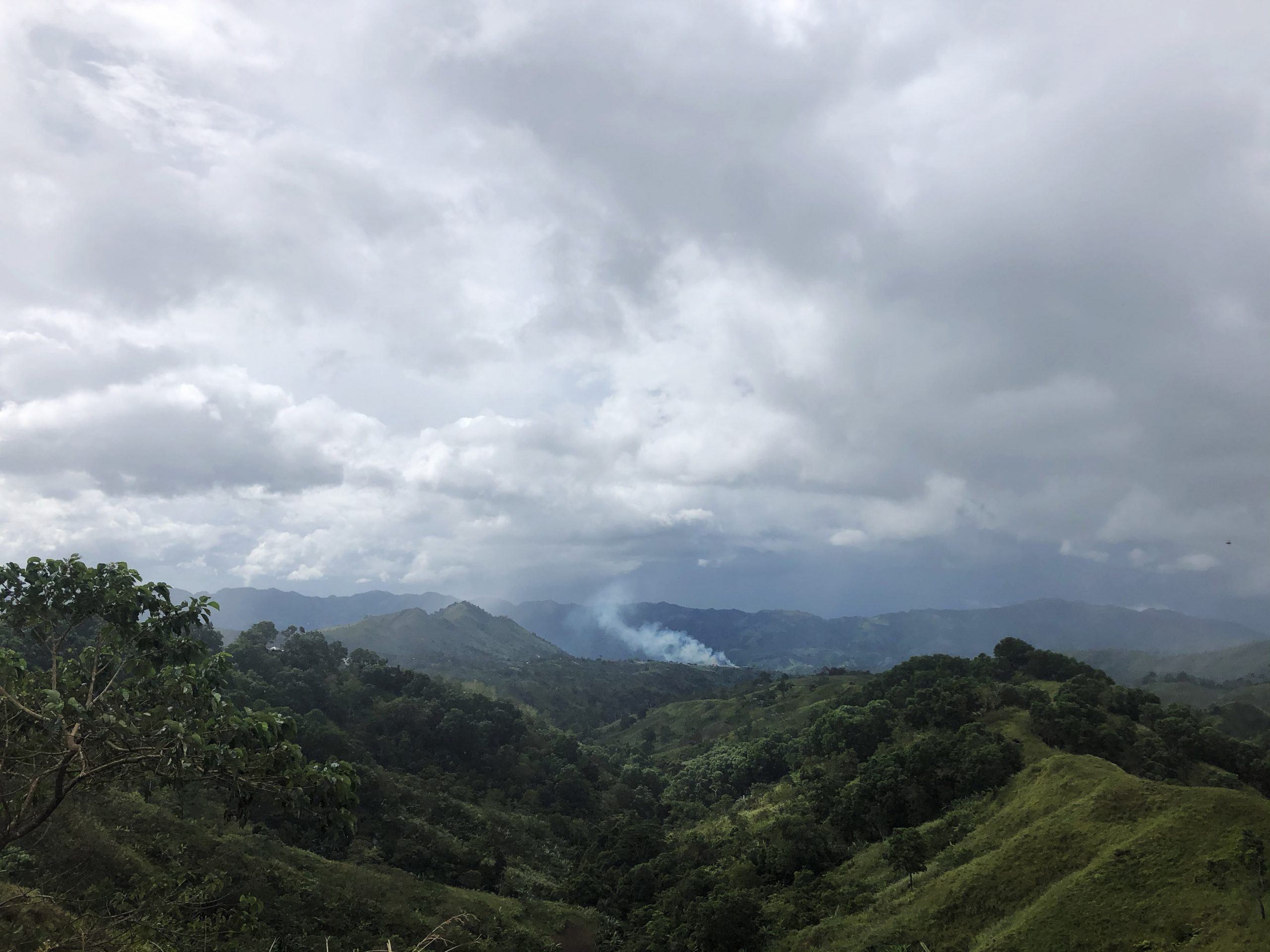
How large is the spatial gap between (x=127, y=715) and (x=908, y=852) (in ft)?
178

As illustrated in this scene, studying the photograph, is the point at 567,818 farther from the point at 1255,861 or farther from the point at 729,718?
the point at 1255,861

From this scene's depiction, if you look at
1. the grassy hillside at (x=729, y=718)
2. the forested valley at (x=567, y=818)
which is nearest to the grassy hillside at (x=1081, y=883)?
the forested valley at (x=567, y=818)

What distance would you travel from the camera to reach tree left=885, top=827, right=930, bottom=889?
48.8 meters

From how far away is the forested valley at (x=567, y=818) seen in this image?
13875mm

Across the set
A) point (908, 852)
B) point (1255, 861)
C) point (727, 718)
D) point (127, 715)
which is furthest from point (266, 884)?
point (727, 718)

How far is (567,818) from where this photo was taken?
3770 inches

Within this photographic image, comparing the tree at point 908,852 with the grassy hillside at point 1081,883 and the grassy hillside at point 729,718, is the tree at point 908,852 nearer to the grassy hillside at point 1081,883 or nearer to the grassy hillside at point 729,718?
the grassy hillside at point 1081,883

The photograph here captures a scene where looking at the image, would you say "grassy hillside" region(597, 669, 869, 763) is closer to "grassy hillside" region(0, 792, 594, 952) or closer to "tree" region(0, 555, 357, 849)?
"grassy hillside" region(0, 792, 594, 952)

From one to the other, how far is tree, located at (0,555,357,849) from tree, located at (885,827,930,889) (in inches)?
1993

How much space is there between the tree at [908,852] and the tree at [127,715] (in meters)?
50.6

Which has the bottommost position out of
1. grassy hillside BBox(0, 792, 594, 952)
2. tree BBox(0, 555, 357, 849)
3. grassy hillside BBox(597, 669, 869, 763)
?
grassy hillside BBox(597, 669, 869, 763)

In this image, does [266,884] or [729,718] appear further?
[729,718]

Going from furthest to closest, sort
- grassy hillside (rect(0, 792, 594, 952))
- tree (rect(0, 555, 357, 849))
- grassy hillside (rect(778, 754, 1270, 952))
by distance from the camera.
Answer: grassy hillside (rect(0, 792, 594, 952))
grassy hillside (rect(778, 754, 1270, 952))
tree (rect(0, 555, 357, 849))

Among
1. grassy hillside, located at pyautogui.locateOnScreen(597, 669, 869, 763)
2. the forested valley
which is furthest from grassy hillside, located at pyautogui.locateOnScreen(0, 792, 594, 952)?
grassy hillside, located at pyautogui.locateOnScreen(597, 669, 869, 763)
